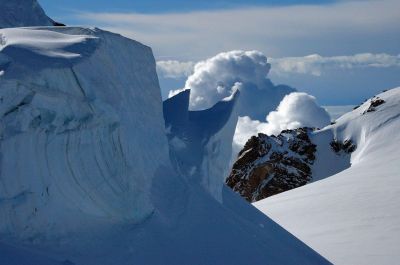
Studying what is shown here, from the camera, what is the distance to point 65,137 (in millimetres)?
10484

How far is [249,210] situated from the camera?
16672mm

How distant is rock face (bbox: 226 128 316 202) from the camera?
66188 mm

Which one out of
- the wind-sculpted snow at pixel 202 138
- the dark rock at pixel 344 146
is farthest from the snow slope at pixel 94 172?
the dark rock at pixel 344 146

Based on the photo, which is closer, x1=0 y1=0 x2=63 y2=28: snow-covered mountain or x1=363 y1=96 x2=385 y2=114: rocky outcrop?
x1=0 y1=0 x2=63 y2=28: snow-covered mountain

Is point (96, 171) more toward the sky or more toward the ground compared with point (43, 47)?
more toward the ground

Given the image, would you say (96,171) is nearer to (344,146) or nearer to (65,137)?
(65,137)

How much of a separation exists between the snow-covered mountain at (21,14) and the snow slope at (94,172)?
6.15m

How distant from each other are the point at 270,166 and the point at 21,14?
51851 mm

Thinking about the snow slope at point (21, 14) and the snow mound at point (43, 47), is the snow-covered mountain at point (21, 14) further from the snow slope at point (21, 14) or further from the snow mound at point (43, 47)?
the snow mound at point (43, 47)

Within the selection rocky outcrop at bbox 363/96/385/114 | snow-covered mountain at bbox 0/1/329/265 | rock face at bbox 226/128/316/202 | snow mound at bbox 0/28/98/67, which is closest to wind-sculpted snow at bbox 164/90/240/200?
snow-covered mountain at bbox 0/1/329/265

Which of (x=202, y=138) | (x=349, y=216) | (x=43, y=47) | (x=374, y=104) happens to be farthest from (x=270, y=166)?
(x=43, y=47)

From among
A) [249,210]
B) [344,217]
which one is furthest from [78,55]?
[344,217]

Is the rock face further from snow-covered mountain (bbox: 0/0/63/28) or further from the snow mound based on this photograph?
the snow mound

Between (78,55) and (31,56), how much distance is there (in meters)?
1.16
